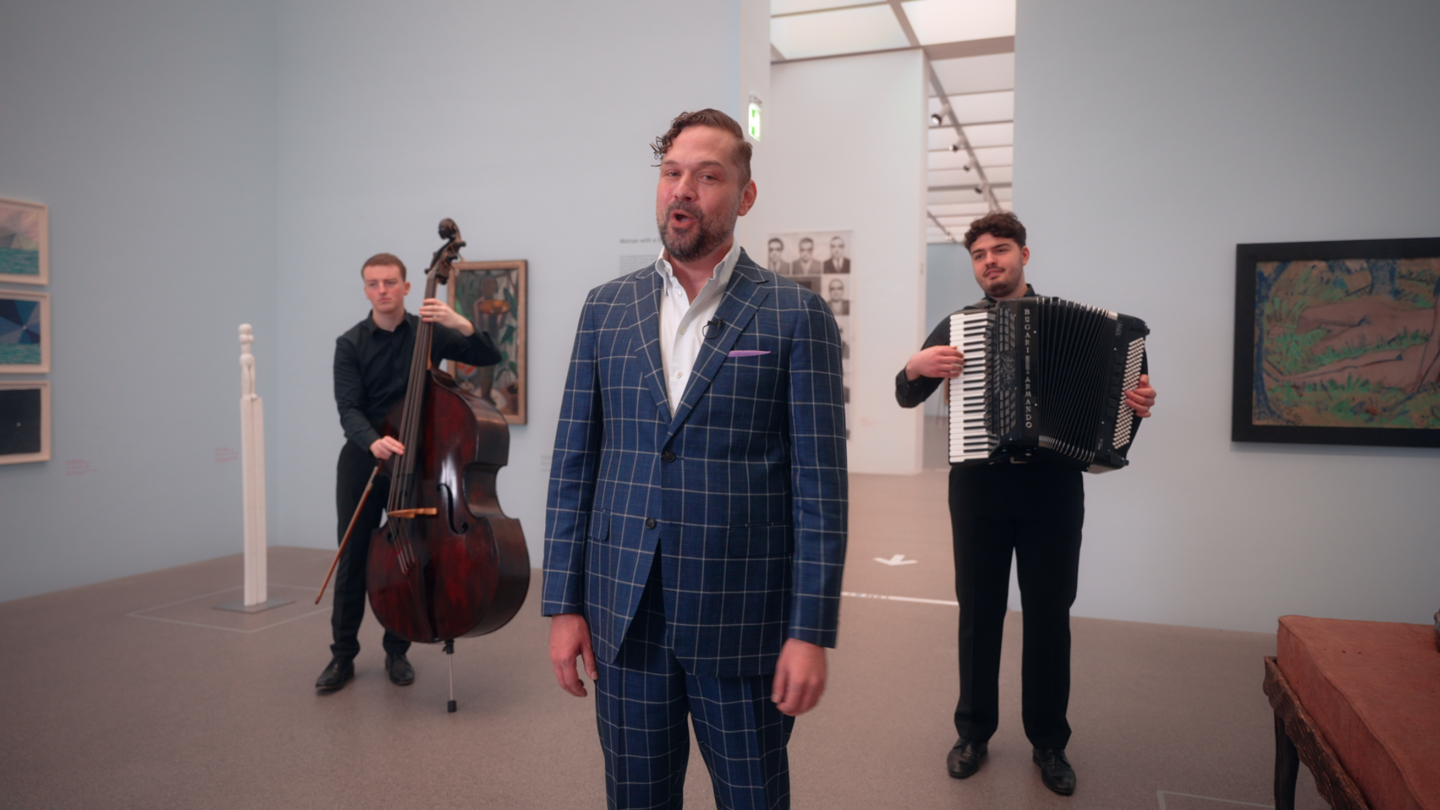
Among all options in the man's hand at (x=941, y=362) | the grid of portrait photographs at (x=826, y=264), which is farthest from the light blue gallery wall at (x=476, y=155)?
the grid of portrait photographs at (x=826, y=264)

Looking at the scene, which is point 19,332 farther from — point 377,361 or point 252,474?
point 377,361

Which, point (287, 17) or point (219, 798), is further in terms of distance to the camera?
point (287, 17)

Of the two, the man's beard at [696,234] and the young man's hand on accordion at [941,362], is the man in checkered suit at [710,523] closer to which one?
the man's beard at [696,234]

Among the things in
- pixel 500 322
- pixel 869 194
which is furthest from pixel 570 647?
pixel 869 194

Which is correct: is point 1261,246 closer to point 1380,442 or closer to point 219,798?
point 1380,442

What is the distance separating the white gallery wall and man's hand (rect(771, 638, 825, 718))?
8235 millimetres

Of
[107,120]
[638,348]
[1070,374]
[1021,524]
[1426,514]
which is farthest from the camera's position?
[107,120]

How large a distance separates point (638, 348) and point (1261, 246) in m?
4.01

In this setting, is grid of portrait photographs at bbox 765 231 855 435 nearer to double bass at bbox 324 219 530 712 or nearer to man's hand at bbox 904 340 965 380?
double bass at bbox 324 219 530 712

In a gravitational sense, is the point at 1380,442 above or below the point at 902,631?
above

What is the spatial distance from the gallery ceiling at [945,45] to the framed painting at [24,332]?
6.10 meters

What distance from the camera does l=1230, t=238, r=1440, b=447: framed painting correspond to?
4.08 m

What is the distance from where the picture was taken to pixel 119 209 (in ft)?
16.8

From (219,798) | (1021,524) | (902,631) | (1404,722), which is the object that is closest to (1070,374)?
(1021,524)
